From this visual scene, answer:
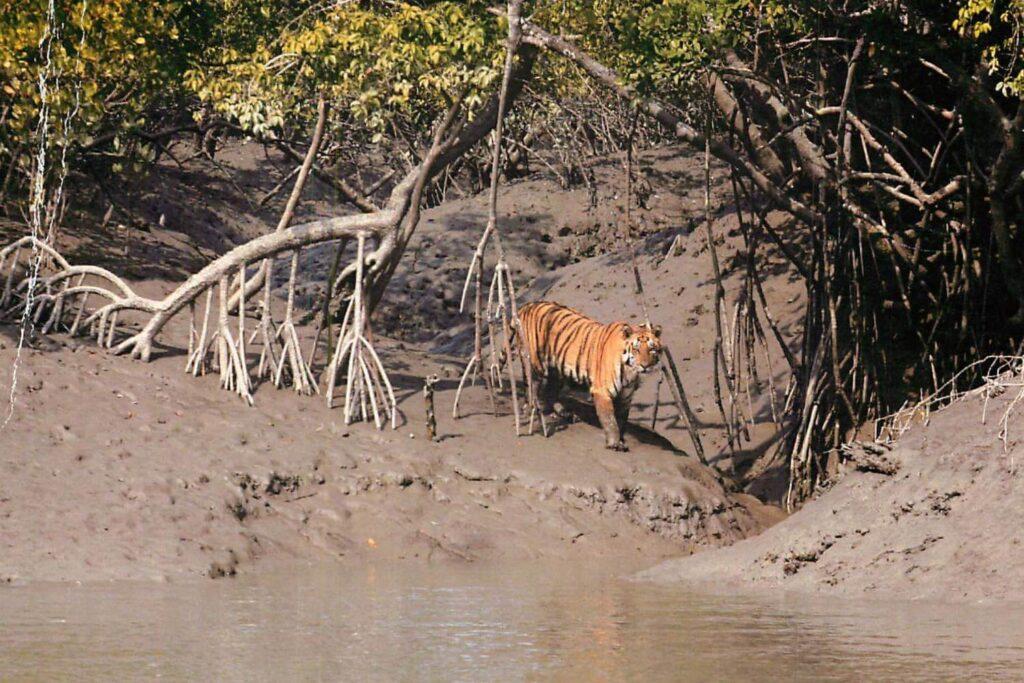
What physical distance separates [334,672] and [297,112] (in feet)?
29.5

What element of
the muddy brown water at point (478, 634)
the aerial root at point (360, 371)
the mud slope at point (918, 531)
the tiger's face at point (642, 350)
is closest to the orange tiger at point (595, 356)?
the tiger's face at point (642, 350)

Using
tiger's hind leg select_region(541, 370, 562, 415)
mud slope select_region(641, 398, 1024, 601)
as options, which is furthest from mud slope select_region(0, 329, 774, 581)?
mud slope select_region(641, 398, 1024, 601)

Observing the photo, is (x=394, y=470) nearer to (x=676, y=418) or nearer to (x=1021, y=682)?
(x=676, y=418)

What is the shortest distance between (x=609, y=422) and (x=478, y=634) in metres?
6.12

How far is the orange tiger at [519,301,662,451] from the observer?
14.2m

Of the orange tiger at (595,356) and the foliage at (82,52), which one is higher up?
the foliage at (82,52)

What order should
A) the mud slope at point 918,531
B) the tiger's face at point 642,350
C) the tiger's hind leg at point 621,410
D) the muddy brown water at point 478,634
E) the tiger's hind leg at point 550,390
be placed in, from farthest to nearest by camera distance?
the tiger's hind leg at point 550,390 < the tiger's hind leg at point 621,410 < the tiger's face at point 642,350 < the mud slope at point 918,531 < the muddy brown water at point 478,634

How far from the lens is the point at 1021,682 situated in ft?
21.5

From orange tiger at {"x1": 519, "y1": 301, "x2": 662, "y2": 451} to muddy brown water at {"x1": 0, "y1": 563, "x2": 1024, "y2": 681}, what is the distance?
365cm

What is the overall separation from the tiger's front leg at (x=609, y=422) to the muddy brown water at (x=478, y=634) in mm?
3438

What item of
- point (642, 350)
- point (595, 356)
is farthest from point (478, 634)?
point (595, 356)

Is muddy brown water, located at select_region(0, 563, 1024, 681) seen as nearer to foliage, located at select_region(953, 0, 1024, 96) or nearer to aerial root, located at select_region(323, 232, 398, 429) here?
aerial root, located at select_region(323, 232, 398, 429)

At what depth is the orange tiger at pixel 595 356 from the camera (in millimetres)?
14180

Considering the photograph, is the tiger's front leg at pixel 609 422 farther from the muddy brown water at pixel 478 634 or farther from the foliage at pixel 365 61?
the muddy brown water at pixel 478 634
